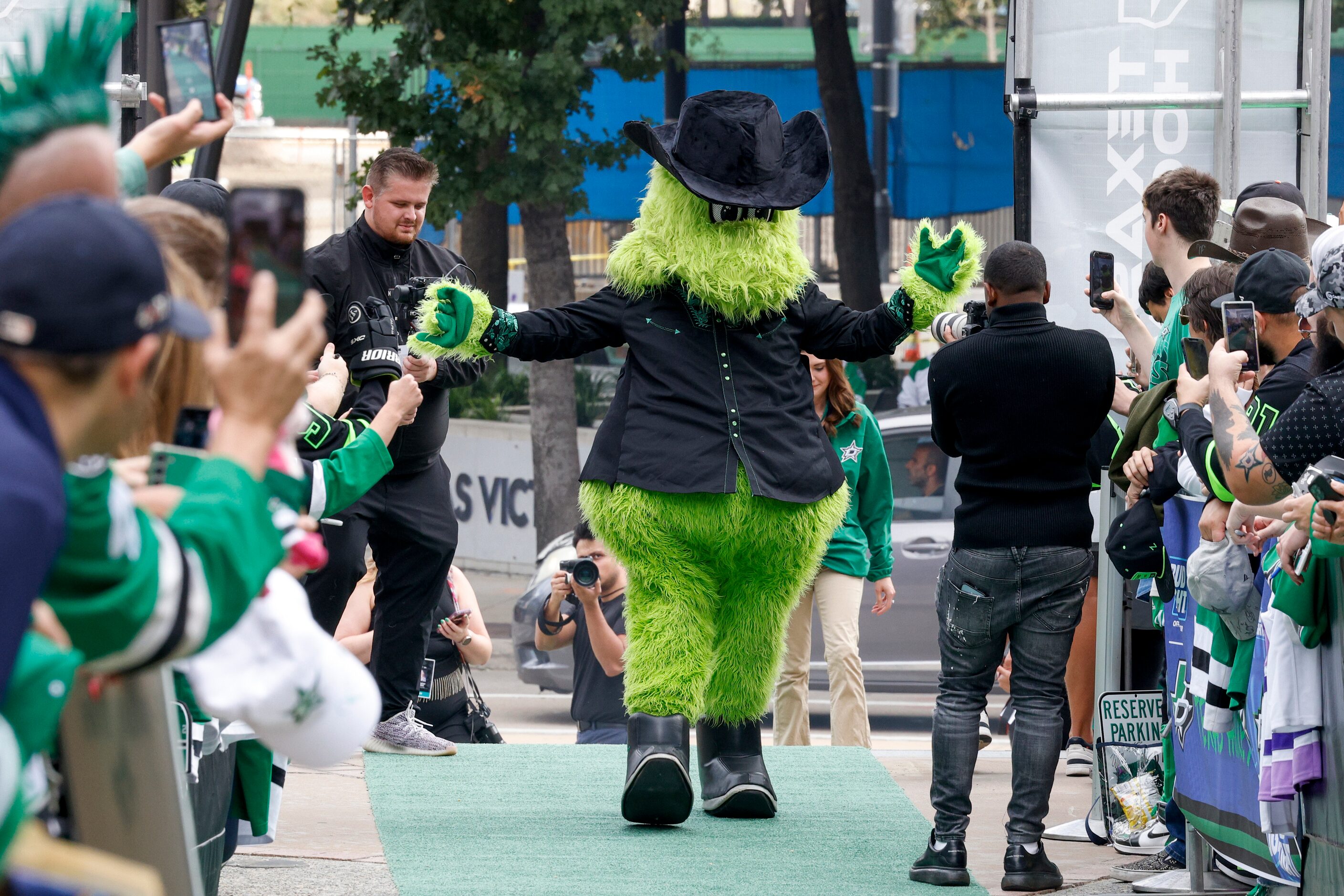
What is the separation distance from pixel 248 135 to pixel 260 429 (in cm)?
2503

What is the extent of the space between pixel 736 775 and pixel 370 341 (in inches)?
76.1

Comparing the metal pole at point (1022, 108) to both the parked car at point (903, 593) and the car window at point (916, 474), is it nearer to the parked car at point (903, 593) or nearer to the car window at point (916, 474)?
the parked car at point (903, 593)

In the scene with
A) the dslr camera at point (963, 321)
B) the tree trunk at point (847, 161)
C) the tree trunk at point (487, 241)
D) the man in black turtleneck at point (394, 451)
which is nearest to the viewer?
the dslr camera at point (963, 321)

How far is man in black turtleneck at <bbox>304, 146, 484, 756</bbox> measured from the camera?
605cm

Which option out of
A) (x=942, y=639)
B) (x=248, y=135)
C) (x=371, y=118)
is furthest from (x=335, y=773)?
(x=248, y=135)

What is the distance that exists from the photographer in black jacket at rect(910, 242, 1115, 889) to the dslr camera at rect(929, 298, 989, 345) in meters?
0.20

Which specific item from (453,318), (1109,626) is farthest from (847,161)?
(453,318)

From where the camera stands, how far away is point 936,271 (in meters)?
5.46

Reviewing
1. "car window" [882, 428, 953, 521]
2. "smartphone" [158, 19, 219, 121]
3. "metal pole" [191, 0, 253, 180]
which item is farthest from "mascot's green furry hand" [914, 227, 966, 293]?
"metal pole" [191, 0, 253, 180]

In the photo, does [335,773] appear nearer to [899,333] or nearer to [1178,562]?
[899,333]

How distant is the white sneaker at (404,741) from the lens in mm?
6637

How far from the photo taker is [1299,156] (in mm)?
7477

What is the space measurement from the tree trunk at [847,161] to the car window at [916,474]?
744 centimetres

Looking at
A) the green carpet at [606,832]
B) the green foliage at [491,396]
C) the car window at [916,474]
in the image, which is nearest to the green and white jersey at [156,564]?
the green carpet at [606,832]
